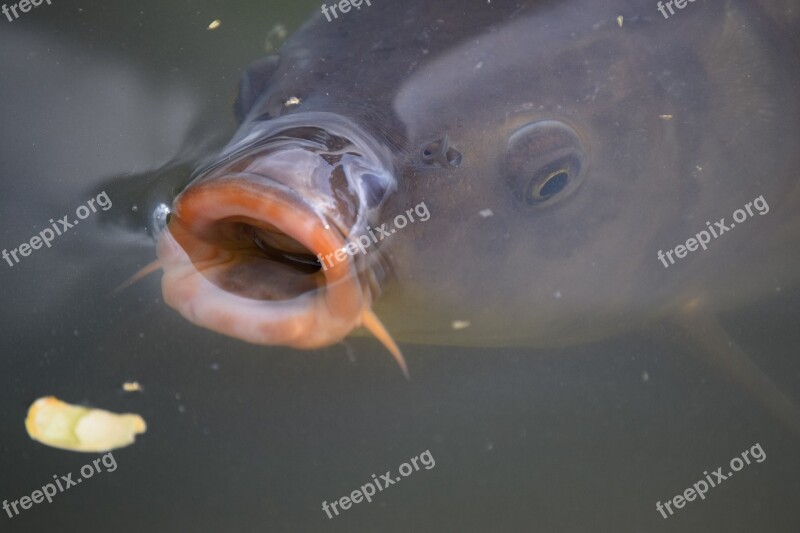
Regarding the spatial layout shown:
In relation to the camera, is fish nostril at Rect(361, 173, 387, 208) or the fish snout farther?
fish nostril at Rect(361, 173, 387, 208)

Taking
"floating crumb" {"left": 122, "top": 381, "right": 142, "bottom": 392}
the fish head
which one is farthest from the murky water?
the fish head

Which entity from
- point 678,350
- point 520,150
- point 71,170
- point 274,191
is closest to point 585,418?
point 678,350

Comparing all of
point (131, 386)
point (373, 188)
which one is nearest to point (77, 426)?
point (131, 386)

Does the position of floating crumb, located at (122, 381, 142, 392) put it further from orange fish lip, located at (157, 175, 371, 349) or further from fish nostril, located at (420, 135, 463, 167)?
fish nostril, located at (420, 135, 463, 167)

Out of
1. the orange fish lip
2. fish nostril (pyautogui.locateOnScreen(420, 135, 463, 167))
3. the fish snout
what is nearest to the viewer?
the fish snout

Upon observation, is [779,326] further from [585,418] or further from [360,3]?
[360,3]

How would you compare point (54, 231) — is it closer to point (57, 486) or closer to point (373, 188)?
point (57, 486)

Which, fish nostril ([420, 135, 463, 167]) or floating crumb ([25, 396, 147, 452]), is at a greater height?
floating crumb ([25, 396, 147, 452])
